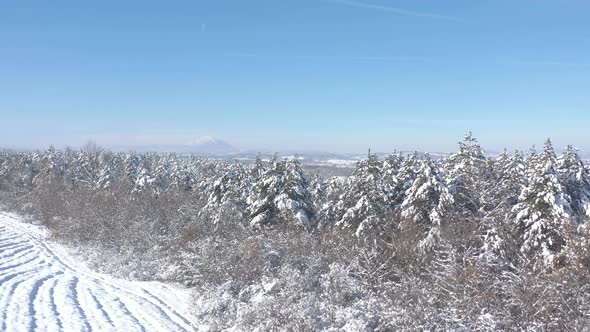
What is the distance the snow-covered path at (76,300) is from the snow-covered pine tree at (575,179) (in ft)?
57.0

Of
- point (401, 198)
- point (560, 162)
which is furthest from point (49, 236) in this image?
point (560, 162)

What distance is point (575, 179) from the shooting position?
20250mm

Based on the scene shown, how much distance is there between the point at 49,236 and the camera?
36.3 meters

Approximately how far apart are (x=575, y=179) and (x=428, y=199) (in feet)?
23.1

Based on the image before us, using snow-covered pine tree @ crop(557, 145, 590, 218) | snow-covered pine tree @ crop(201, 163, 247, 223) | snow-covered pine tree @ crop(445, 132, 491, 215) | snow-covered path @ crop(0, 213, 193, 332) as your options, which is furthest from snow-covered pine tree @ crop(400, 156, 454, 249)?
snow-covered pine tree @ crop(201, 163, 247, 223)

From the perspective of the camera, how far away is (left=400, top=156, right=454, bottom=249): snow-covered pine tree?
61.9 feet

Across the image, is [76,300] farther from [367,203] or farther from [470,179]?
[470,179]

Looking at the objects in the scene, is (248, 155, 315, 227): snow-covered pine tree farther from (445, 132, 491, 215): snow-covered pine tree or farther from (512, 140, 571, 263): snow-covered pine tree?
(512, 140, 571, 263): snow-covered pine tree

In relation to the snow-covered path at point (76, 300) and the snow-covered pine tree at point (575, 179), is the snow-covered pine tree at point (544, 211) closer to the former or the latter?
the snow-covered pine tree at point (575, 179)

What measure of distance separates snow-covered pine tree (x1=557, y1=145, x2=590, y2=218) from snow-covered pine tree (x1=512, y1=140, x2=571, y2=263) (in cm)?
222

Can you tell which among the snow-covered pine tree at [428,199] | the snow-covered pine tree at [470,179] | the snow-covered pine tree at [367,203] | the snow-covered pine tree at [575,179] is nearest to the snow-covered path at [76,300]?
the snow-covered pine tree at [367,203]

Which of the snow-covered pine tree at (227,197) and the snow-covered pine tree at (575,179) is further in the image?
the snow-covered pine tree at (227,197)

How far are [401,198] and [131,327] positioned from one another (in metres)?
14.5

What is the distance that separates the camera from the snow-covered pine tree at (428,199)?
18.9 meters
